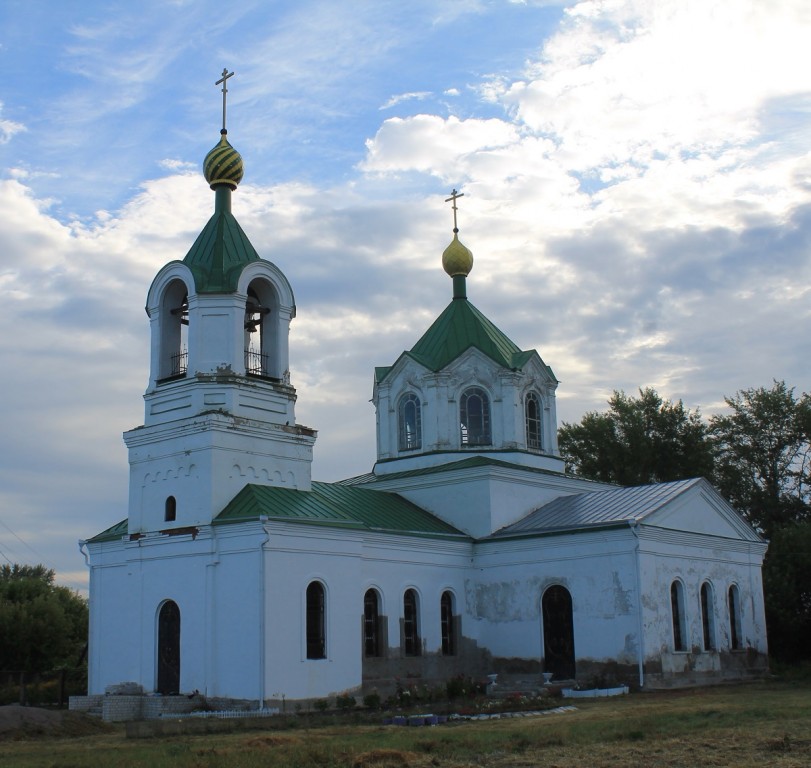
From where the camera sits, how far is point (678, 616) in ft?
88.8

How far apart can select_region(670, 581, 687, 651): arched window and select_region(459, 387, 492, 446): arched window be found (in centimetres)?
661

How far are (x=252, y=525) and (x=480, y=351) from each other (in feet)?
35.1

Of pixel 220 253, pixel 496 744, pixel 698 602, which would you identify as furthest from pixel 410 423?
pixel 496 744

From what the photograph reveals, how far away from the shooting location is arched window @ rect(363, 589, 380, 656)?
25.2 metres

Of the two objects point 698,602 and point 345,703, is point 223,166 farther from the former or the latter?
point 698,602

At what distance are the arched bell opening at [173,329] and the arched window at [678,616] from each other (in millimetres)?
13484

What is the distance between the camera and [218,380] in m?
24.6

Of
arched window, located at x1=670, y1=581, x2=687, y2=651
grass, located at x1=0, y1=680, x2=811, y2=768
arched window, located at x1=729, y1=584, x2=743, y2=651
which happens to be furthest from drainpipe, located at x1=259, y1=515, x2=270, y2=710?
arched window, located at x1=729, y1=584, x2=743, y2=651

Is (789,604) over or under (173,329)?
under

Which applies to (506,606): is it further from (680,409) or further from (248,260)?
(680,409)

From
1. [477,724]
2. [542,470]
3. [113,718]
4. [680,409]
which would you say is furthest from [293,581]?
[680,409]

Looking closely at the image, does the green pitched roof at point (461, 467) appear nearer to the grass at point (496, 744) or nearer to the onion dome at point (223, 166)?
the onion dome at point (223, 166)

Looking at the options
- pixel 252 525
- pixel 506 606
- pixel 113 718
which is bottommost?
pixel 113 718

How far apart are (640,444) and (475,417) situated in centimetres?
1925
